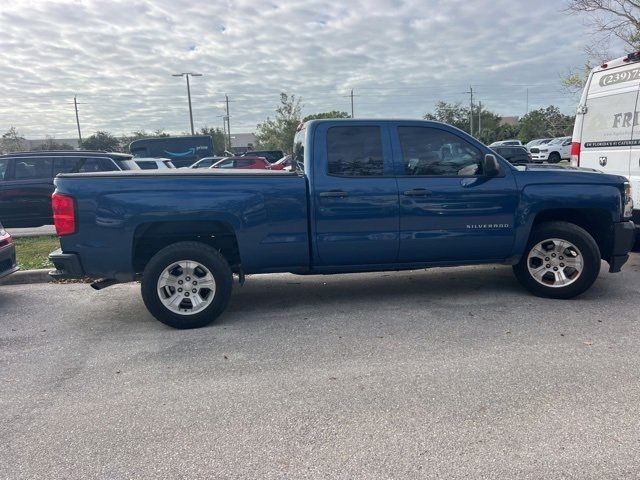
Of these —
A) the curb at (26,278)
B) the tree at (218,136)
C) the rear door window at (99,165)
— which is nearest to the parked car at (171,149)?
the rear door window at (99,165)

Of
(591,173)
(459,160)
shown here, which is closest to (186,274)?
(459,160)

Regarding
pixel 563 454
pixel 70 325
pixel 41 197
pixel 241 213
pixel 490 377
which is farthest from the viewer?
pixel 41 197

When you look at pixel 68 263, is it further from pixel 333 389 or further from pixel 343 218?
pixel 333 389

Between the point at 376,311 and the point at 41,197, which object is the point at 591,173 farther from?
the point at 41,197

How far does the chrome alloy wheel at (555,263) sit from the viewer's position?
17.3ft

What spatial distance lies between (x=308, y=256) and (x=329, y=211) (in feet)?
1.67

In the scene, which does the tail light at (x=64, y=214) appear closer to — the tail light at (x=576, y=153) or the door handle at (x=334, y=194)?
the door handle at (x=334, y=194)

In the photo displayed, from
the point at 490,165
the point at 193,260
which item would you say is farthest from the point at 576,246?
the point at 193,260

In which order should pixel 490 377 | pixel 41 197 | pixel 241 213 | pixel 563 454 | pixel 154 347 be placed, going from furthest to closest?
pixel 41 197 → pixel 241 213 → pixel 154 347 → pixel 490 377 → pixel 563 454

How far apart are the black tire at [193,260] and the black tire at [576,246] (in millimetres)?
3288

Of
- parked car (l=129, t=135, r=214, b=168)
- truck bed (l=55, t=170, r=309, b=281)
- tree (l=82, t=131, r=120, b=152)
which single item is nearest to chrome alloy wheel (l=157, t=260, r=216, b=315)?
truck bed (l=55, t=170, r=309, b=281)

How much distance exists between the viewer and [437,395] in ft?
11.0

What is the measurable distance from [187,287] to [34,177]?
739cm

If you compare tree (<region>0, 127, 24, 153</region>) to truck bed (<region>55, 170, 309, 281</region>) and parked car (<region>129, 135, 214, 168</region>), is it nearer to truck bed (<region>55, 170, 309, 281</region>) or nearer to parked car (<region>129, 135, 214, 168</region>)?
parked car (<region>129, 135, 214, 168</region>)
